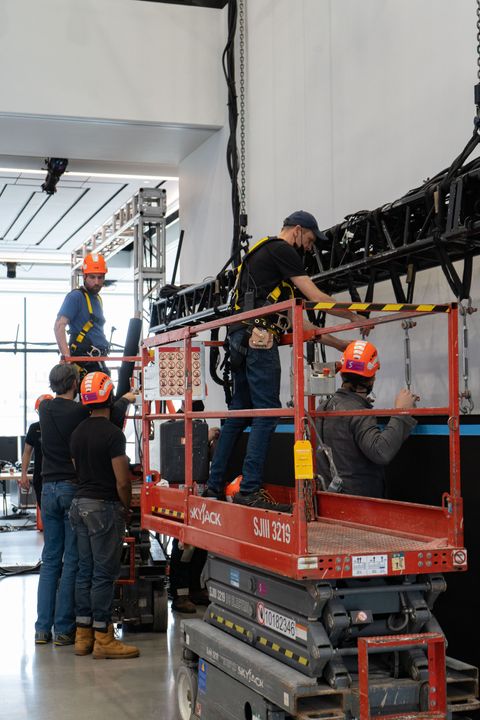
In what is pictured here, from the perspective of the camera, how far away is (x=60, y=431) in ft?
26.0

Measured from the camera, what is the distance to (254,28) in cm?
1052

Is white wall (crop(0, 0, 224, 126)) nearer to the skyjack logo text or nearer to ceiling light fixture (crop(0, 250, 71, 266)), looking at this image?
the skyjack logo text

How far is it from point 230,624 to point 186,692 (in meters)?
0.89

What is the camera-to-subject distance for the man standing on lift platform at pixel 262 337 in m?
5.63

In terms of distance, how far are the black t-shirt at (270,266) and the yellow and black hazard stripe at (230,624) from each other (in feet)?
6.27

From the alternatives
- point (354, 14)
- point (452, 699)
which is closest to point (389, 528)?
point (452, 699)

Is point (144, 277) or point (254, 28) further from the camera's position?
point (144, 277)

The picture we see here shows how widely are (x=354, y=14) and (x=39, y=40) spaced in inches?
164

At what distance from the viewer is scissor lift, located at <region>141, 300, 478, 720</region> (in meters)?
4.23

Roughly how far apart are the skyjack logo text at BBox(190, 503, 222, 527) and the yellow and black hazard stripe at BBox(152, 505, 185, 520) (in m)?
0.21

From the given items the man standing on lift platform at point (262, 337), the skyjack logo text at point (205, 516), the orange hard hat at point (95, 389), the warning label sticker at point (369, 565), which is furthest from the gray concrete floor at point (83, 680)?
the warning label sticker at point (369, 565)

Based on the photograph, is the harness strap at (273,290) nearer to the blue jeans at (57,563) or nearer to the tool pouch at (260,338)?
the tool pouch at (260,338)

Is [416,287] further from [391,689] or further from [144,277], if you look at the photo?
[144,277]

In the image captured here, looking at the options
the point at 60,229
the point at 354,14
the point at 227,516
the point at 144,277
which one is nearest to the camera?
the point at 227,516
